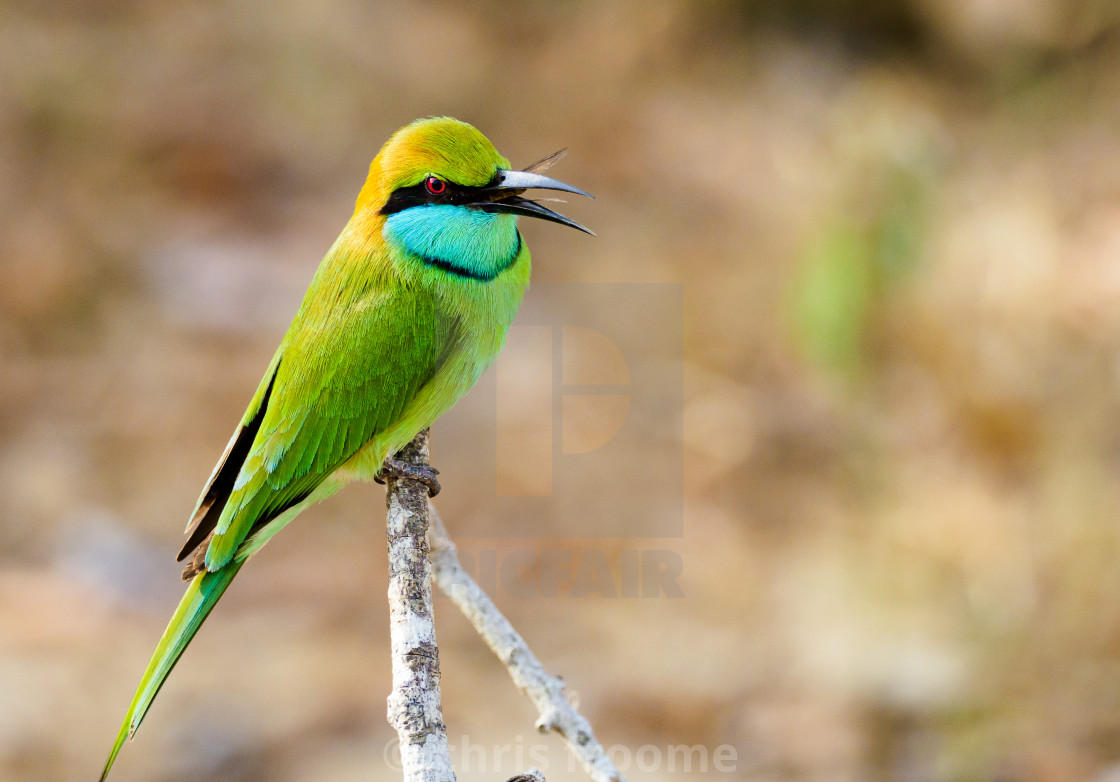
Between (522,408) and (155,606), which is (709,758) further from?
(155,606)

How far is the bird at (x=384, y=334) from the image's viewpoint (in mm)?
2357

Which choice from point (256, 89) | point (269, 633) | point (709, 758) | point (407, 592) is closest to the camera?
point (407, 592)

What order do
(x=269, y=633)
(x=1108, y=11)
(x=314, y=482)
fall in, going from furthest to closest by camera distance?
(x=1108, y=11) → (x=269, y=633) → (x=314, y=482)

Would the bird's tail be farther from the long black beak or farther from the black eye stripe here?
the long black beak

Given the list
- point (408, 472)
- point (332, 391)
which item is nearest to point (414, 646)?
point (408, 472)

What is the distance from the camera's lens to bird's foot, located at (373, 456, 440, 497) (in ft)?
7.80

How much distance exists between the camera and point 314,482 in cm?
245

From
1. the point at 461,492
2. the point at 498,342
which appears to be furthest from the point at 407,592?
the point at 461,492

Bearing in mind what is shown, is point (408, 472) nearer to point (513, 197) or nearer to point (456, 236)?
point (456, 236)

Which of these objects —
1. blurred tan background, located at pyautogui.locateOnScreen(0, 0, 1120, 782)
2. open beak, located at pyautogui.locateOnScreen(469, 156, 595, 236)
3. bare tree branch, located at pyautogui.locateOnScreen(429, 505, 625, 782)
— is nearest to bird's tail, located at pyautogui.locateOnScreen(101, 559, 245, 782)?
bare tree branch, located at pyautogui.locateOnScreen(429, 505, 625, 782)

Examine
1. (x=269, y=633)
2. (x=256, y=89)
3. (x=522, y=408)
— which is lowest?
(x=269, y=633)

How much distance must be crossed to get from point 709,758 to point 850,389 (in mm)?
1877

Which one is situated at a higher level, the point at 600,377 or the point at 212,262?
the point at 212,262

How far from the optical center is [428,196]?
2389 mm
